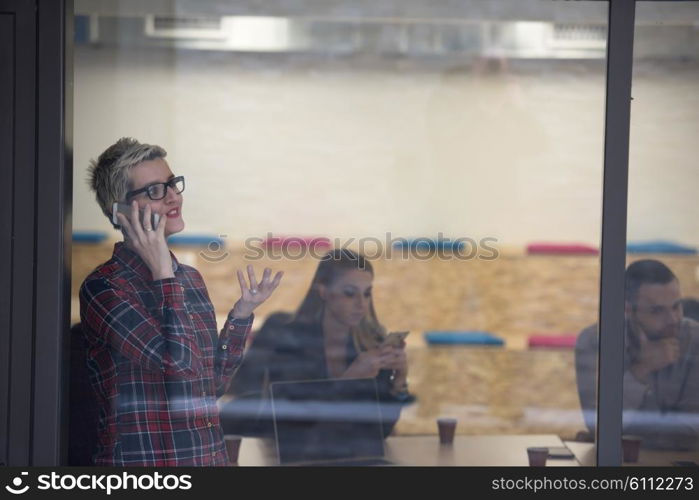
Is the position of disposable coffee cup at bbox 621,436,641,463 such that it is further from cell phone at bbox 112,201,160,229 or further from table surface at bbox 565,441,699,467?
cell phone at bbox 112,201,160,229

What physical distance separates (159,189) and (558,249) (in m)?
1.62

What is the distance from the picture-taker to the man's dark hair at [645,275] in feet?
9.83

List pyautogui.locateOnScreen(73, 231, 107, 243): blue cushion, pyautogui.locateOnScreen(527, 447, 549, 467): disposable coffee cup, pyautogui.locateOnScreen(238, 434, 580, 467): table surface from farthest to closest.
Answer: pyautogui.locateOnScreen(527, 447, 549, 467): disposable coffee cup, pyautogui.locateOnScreen(238, 434, 580, 467): table surface, pyautogui.locateOnScreen(73, 231, 107, 243): blue cushion

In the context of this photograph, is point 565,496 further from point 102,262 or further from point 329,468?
point 102,262

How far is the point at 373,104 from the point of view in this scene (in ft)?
11.5

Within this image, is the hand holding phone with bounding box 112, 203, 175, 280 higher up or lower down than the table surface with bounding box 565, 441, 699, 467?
higher up

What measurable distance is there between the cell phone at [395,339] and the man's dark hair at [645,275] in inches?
30.9

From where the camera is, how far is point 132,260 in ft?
9.41

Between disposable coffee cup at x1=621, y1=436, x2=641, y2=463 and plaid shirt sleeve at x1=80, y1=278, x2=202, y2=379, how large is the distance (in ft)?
4.72

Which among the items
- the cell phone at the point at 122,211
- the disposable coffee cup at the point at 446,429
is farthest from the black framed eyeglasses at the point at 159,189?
the disposable coffee cup at the point at 446,429

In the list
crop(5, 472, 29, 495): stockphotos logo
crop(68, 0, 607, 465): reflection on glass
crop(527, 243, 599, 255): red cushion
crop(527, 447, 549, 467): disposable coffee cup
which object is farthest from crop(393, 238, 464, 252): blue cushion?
crop(5, 472, 29, 495): stockphotos logo

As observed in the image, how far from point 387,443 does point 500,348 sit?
0.86 m

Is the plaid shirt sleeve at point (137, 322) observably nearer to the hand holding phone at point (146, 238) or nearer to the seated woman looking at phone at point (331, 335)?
the hand holding phone at point (146, 238)

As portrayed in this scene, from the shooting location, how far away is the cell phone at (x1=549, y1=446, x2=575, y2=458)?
3.19 metres
